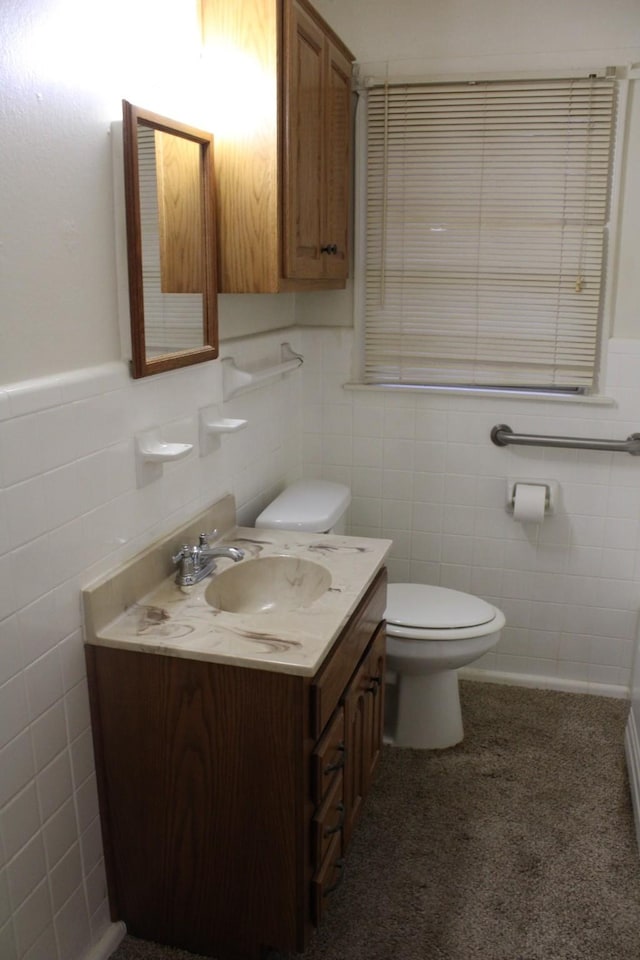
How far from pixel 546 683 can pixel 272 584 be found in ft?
4.59

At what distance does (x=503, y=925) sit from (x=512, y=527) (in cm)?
138

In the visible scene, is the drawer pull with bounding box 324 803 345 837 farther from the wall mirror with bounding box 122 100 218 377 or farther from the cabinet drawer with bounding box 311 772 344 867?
the wall mirror with bounding box 122 100 218 377

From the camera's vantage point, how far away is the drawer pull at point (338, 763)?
5.72 feet

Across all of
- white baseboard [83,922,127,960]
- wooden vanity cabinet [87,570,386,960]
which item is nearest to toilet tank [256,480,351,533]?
wooden vanity cabinet [87,570,386,960]

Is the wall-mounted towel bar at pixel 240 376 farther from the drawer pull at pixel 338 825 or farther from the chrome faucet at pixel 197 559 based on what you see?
the drawer pull at pixel 338 825

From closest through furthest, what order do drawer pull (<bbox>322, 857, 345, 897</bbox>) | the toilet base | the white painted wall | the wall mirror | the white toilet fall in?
the white painted wall
the wall mirror
drawer pull (<bbox>322, 857, 345, 897</bbox>)
the white toilet
the toilet base

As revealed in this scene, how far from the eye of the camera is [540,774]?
2.51 metres

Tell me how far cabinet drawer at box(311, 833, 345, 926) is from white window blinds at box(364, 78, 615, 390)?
1.66m

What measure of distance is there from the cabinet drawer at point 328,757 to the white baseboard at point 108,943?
58 centimetres

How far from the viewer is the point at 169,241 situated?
6.09 feet

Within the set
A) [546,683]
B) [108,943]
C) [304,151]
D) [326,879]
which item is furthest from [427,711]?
[304,151]

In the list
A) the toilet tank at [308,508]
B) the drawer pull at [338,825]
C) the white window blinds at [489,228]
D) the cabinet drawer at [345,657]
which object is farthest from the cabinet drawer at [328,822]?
the white window blinds at [489,228]

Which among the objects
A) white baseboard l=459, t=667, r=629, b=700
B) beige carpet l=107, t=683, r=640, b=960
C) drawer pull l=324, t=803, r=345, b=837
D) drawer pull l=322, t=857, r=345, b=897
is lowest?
beige carpet l=107, t=683, r=640, b=960

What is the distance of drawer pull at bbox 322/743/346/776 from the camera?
5.72ft
